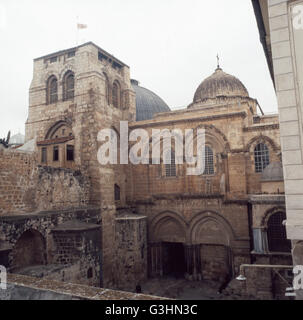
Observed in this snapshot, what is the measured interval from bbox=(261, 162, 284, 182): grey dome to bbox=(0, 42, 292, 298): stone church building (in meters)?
0.05

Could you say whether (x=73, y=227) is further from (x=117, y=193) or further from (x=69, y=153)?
(x=117, y=193)

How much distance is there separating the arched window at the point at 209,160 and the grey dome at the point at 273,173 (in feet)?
11.8

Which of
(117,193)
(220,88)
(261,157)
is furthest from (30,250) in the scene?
(220,88)

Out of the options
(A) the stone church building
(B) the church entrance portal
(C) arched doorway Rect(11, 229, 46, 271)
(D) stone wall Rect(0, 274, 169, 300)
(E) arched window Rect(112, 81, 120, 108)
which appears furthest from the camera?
(E) arched window Rect(112, 81, 120, 108)

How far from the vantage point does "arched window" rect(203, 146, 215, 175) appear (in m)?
18.2

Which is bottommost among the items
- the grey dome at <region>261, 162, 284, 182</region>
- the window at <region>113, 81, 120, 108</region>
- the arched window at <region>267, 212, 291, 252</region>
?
the arched window at <region>267, 212, 291, 252</region>

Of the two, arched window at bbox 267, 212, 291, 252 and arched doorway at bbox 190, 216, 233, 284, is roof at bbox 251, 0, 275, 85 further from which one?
arched doorway at bbox 190, 216, 233, 284

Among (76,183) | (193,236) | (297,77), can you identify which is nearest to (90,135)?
(76,183)

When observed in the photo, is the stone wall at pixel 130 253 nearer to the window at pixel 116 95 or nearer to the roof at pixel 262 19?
the window at pixel 116 95

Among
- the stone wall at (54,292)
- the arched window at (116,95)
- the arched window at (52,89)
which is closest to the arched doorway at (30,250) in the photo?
the stone wall at (54,292)

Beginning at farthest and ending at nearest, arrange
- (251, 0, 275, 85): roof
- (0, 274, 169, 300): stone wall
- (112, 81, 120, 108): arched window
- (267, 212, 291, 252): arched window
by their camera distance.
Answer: (112, 81, 120, 108): arched window → (267, 212, 291, 252): arched window → (251, 0, 275, 85): roof → (0, 274, 169, 300): stone wall

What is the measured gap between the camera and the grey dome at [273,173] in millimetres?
14891

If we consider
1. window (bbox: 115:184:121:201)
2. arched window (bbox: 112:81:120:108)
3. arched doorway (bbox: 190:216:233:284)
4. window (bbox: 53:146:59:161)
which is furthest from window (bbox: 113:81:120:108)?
arched doorway (bbox: 190:216:233:284)

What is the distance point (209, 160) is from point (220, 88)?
23.1 feet
